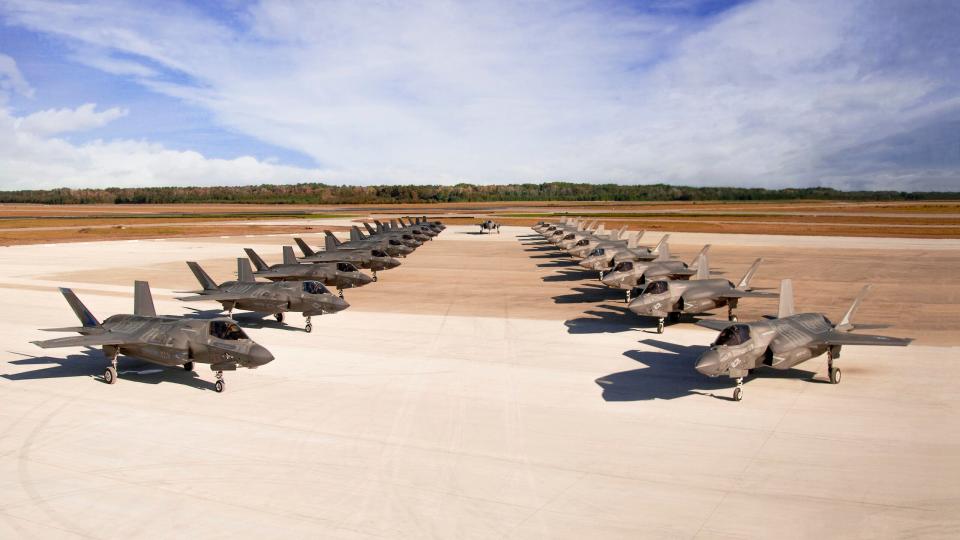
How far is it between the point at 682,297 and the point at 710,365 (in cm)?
933

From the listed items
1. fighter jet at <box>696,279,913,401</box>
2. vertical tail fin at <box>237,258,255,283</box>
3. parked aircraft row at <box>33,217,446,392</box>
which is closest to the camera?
fighter jet at <box>696,279,913,401</box>

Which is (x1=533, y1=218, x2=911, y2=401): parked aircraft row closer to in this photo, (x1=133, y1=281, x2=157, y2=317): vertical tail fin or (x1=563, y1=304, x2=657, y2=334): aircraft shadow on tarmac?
(x1=563, y1=304, x2=657, y2=334): aircraft shadow on tarmac

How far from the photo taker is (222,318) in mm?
21984

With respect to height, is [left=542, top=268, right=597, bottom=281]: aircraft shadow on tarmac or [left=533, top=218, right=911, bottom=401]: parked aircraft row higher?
[left=533, top=218, right=911, bottom=401]: parked aircraft row

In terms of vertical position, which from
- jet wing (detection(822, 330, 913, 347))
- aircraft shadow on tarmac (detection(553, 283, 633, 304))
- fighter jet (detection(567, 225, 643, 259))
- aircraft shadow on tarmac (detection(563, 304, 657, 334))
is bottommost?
aircraft shadow on tarmac (detection(563, 304, 657, 334))

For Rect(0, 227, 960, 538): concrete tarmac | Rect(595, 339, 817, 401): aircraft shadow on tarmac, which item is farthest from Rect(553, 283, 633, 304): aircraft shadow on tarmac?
Rect(595, 339, 817, 401): aircraft shadow on tarmac

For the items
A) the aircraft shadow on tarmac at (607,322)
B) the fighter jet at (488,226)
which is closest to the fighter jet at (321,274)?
the aircraft shadow on tarmac at (607,322)

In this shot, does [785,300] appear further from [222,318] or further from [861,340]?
[222,318]

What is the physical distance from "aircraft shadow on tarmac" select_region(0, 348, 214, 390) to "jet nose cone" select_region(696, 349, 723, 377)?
1483 cm

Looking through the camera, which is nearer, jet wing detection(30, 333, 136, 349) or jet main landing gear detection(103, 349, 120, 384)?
jet wing detection(30, 333, 136, 349)

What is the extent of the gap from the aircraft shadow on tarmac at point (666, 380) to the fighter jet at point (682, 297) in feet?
9.91

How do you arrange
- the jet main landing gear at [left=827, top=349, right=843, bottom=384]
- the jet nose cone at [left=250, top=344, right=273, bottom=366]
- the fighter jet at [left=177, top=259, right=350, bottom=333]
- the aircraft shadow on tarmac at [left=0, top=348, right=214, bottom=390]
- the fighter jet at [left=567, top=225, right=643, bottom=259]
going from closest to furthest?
1. the jet nose cone at [left=250, top=344, right=273, bottom=366]
2. the jet main landing gear at [left=827, top=349, right=843, bottom=384]
3. the aircraft shadow on tarmac at [left=0, top=348, right=214, bottom=390]
4. the fighter jet at [left=177, top=259, right=350, bottom=333]
5. the fighter jet at [left=567, top=225, right=643, bottom=259]

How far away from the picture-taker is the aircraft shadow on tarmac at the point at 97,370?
19.9 metres

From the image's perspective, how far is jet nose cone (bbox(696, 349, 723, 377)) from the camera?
17.3m
